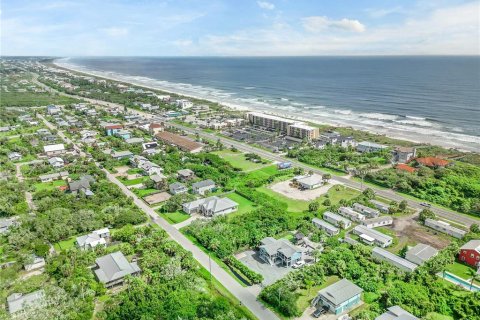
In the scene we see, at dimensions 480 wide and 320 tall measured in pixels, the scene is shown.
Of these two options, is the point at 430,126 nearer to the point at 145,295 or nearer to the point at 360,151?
the point at 360,151

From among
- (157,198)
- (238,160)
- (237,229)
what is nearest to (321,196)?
(237,229)

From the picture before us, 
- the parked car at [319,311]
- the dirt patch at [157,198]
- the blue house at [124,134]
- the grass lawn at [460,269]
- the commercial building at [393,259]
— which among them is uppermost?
the blue house at [124,134]

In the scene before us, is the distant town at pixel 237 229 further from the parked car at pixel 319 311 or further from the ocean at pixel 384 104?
the ocean at pixel 384 104

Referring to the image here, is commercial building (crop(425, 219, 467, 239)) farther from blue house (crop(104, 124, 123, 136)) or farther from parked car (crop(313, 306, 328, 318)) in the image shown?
blue house (crop(104, 124, 123, 136))

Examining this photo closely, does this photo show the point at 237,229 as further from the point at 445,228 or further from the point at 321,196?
the point at 445,228

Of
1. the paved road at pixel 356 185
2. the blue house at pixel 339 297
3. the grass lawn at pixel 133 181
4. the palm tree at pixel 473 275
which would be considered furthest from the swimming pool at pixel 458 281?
the grass lawn at pixel 133 181

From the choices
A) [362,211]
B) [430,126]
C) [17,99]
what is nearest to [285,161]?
[362,211]

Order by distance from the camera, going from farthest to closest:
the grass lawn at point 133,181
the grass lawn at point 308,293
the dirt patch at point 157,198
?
the grass lawn at point 133,181, the dirt patch at point 157,198, the grass lawn at point 308,293
